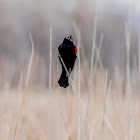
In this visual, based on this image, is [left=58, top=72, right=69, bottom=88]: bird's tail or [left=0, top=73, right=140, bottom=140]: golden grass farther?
[left=0, top=73, right=140, bottom=140]: golden grass

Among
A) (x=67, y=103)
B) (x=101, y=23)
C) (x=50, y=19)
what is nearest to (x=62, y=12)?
(x=50, y=19)

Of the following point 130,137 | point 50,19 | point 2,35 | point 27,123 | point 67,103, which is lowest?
point 27,123

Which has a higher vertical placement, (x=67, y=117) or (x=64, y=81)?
(x=64, y=81)

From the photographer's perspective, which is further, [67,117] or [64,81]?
[67,117]

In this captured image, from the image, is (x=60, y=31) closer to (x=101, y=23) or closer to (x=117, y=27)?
(x=101, y=23)

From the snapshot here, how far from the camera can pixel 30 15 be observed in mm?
5707

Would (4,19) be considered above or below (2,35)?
above

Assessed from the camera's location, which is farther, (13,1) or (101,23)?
(13,1)

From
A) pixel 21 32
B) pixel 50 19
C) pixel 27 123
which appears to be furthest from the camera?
pixel 50 19

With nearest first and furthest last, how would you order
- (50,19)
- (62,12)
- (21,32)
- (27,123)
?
(27,123) < (21,32) < (50,19) < (62,12)

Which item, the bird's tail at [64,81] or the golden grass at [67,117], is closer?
the bird's tail at [64,81]

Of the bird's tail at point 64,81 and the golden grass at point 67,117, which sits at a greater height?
the bird's tail at point 64,81

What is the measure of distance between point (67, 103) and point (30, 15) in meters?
5.09

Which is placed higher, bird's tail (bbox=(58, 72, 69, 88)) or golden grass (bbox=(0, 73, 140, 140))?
bird's tail (bbox=(58, 72, 69, 88))
